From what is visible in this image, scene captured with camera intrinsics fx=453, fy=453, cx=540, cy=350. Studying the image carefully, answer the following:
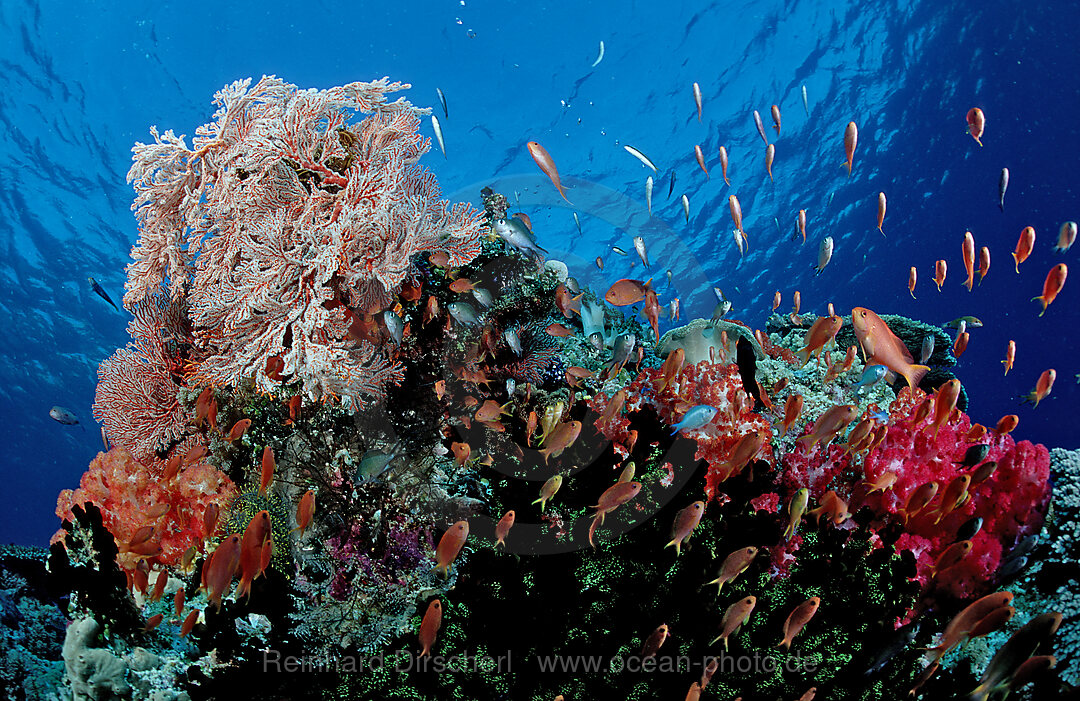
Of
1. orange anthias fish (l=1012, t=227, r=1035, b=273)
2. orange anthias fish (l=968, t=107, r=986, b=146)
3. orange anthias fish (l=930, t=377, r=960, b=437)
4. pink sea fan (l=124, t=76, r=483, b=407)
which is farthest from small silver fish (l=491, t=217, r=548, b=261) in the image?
orange anthias fish (l=968, t=107, r=986, b=146)

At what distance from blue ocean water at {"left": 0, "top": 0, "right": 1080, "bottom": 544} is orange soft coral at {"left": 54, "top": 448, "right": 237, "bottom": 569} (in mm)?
12341

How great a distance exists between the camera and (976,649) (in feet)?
11.1

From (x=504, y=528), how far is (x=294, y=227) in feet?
9.15

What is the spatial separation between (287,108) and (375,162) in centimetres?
88

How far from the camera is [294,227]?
140 inches

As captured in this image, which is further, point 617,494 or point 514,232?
point 514,232

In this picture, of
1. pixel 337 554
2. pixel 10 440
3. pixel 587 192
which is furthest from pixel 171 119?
pixel 10 440

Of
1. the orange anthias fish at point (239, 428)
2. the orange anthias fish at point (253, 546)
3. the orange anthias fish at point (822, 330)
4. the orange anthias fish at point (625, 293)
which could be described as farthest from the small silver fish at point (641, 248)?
the orange anthias fish at point (253, 546)

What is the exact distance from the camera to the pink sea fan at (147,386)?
4434 mm

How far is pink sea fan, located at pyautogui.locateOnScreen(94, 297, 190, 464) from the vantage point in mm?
4434

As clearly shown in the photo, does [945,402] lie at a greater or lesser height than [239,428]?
lesser

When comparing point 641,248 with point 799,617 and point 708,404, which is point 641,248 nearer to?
point 708,404

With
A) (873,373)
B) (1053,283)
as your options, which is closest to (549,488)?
(873,373)

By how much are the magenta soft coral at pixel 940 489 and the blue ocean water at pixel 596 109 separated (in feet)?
44.2
